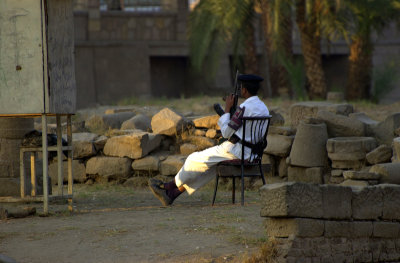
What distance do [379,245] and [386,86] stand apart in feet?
41.3

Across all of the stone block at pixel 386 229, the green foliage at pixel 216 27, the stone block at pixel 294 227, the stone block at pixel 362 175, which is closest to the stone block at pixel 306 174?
the stone block at pixel 362 175

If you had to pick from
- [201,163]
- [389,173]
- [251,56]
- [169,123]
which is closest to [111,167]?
[169,123]

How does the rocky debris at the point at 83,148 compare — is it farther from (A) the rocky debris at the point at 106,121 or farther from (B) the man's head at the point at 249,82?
(B) the man's head at the point at 249,82

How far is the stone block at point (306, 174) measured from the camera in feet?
32.2

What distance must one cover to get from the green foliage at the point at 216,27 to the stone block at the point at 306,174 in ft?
17.9

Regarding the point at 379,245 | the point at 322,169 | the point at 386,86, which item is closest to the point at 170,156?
the point at 322,169

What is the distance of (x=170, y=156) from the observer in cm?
1070

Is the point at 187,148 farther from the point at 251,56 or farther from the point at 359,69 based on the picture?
the point at 251,56

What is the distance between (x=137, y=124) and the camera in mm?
11625

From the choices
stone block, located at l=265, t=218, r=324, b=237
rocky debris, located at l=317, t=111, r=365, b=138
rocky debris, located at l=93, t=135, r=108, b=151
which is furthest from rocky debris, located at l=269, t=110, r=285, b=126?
stone block, located at l=265, t=218, r=324, b=237

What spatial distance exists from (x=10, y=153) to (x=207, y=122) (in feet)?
10.7

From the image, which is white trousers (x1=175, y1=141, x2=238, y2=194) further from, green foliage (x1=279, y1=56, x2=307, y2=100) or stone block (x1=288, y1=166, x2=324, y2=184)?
green foliage (x1=279, y1=56, x2=307, y2=100)

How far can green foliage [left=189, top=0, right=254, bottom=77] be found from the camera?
14780mm

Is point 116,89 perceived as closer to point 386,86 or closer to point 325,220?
point 386,86
